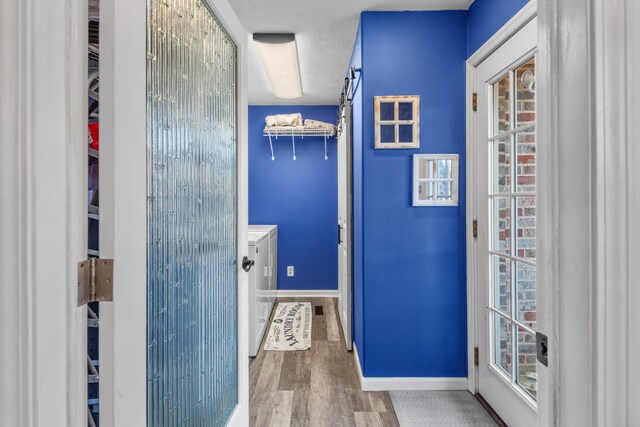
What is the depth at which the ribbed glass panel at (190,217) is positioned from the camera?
97cm

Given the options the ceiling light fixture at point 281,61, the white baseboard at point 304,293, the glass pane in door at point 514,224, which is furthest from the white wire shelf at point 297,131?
the glass pane in door at point 514,224

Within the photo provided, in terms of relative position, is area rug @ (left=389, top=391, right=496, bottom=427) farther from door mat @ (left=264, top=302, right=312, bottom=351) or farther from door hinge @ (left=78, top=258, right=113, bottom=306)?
door hinge @ (left=78, top=258, right=113, bottom=306)

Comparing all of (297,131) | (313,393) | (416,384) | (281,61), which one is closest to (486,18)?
(281,61)

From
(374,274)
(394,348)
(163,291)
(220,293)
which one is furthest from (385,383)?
(163,291)

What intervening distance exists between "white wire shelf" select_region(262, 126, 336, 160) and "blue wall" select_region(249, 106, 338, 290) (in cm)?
5

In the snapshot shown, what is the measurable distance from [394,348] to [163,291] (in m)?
1.63

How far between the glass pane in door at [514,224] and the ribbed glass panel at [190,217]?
4.47 feet

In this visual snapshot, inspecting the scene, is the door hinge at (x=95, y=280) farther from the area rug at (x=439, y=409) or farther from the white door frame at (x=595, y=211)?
the area rug at (x=439, y=409)

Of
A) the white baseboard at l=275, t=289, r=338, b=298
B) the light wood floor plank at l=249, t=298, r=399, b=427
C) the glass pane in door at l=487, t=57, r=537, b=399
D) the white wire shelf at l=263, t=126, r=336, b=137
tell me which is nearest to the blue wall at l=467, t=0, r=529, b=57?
the glass pane in door at l=487, t=57, r=537, b=399

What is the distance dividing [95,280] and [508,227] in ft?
6.00

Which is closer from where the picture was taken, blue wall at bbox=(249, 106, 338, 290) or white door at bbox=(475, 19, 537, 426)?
white door at bbox=(475, 19, 537, 426)

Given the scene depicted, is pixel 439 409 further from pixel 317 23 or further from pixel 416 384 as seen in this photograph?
pixel 317 23

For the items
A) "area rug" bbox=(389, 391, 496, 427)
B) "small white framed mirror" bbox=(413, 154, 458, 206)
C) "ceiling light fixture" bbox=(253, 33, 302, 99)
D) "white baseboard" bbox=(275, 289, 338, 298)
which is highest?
"ceiling light fixture" bbox=(253, 33, 302, 99)

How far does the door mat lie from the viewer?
9.62 feet
